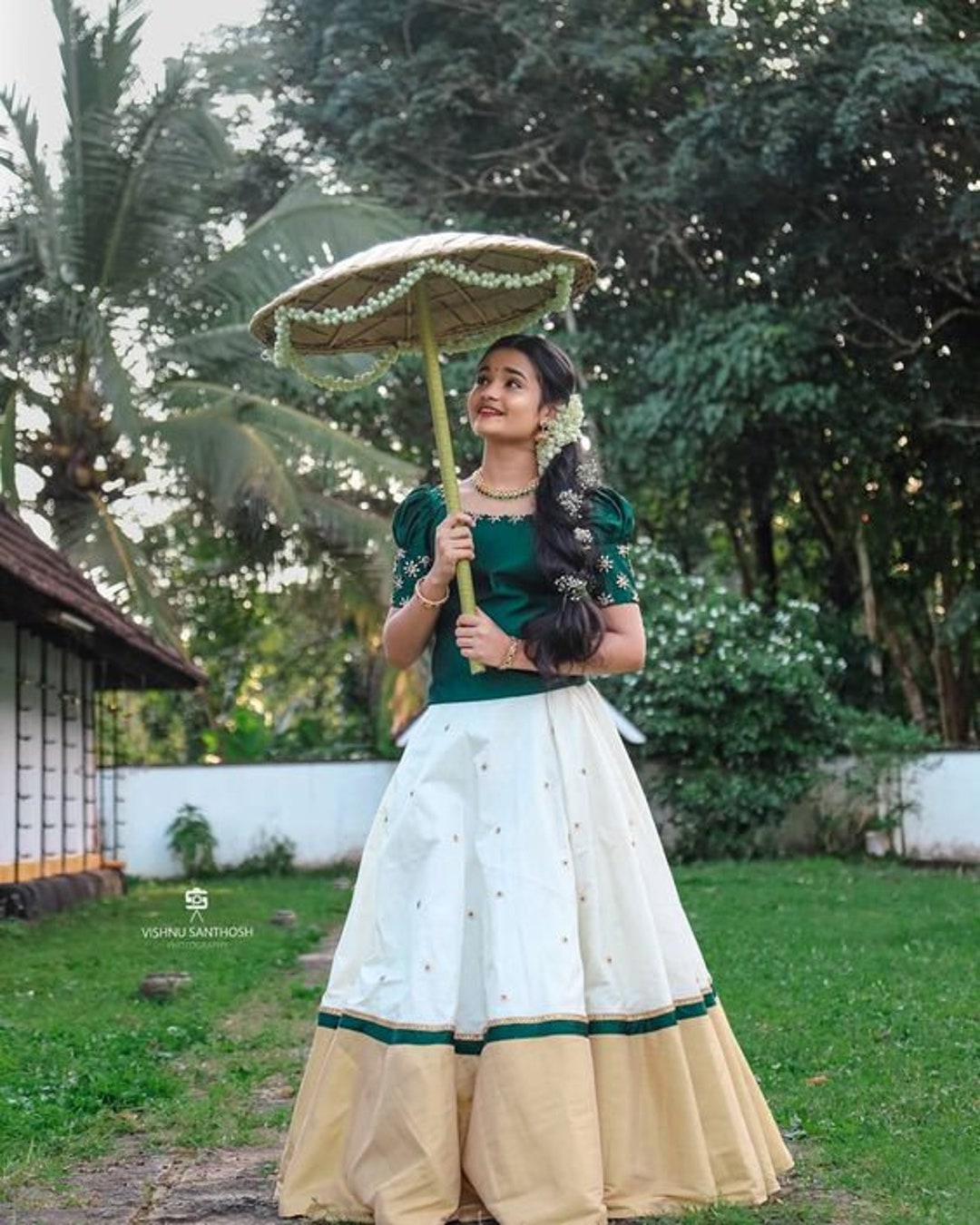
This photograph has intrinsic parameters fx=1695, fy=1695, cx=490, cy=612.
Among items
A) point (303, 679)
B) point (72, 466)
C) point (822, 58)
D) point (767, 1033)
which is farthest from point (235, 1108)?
point (303, 679)

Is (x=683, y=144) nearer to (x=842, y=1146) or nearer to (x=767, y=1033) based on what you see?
(x=767, y=1033)

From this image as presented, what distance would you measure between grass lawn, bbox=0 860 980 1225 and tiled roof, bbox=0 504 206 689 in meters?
2.06

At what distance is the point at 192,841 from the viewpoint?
1730cm

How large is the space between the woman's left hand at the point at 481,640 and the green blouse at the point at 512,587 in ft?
0.23

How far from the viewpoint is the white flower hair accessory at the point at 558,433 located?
12.6 feet

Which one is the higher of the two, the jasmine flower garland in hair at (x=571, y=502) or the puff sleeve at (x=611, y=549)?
the jasmine flower garland in hair at (x=571, y=502)

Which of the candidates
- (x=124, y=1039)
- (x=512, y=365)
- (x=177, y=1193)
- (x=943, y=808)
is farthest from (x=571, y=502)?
(x=943, y=808)

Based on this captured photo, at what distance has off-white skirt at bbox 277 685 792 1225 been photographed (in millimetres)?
3371

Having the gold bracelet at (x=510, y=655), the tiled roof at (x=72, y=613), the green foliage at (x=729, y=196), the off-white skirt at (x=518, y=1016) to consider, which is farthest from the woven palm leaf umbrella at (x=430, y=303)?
the green foliage at (x=729, y=196)

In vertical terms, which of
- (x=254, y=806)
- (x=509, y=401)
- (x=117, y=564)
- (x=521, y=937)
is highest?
(x=117, y=564)

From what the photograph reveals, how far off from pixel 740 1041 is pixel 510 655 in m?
2.74

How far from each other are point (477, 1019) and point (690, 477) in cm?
1436

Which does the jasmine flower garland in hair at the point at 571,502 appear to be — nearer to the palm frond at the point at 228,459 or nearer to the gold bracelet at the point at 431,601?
the gold bracelet at the point at 431,601

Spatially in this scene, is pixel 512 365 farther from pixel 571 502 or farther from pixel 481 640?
pixel 481 640
